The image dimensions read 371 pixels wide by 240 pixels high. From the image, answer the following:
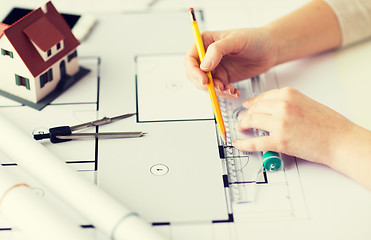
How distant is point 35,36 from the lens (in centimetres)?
71

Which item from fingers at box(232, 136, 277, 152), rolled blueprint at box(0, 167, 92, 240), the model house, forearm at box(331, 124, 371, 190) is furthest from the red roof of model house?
forearm at box(331, 124, 371, 190)

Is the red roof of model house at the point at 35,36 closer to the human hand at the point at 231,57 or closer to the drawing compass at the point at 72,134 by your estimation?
the drawing compass at the point at 72,134

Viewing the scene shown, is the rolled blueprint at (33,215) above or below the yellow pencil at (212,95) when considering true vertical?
below

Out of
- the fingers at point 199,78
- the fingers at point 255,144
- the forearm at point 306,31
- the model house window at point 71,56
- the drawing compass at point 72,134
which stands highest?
the forearm at point 306,31

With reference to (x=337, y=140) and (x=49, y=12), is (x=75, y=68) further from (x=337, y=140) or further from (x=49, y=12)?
(x=337, y=140)

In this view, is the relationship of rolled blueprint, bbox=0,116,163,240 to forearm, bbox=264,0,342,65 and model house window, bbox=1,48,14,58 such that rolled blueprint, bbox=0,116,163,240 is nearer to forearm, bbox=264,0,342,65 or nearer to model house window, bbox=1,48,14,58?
model house window, bbox=1,48,14,58

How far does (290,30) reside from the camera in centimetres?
86

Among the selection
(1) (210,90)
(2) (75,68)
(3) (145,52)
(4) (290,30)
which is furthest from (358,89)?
(2) (75,68)

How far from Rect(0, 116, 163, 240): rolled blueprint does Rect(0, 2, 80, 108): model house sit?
8 cm

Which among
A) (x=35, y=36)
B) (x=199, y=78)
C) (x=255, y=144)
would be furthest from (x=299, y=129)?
(x=35, y=36)

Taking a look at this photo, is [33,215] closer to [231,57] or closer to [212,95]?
[212,95]

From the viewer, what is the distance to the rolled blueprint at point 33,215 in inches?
21.3

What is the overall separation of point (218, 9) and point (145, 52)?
0.20m

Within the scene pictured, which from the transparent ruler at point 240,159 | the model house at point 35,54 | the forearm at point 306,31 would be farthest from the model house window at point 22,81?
the forearm at point 306,31
